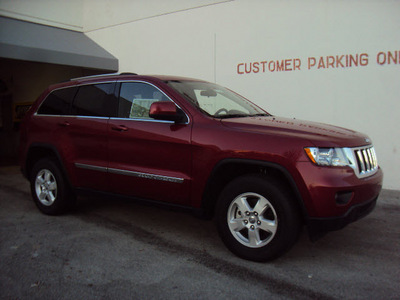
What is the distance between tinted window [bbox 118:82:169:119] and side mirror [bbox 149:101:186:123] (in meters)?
0.34

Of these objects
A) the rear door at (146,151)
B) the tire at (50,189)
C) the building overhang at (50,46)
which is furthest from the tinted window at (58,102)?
the building overhang at (50,46)

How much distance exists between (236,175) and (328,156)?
0.93 meters

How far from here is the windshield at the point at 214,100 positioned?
4109 millimetres

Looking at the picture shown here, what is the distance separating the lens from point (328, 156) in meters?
3.28

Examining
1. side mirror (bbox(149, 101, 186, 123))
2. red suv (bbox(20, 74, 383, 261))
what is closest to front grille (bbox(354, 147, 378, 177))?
red suv (bbox(20, 74, 383, 261))

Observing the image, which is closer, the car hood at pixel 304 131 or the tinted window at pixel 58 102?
the car hood at pixel 304 131

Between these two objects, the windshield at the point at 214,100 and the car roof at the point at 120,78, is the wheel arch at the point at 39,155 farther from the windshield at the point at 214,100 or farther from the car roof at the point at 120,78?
the windshield at the point at 214,100

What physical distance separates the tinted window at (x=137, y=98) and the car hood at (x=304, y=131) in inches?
35.9

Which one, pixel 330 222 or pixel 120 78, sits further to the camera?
pixel 120 78

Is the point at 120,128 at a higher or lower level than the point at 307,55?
lower

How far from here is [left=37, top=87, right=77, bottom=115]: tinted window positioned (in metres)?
5.10

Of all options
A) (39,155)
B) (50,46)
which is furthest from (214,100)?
(50,46)

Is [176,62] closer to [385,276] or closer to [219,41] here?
[219,41]

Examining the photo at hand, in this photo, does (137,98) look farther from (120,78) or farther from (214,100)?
(214,100)
